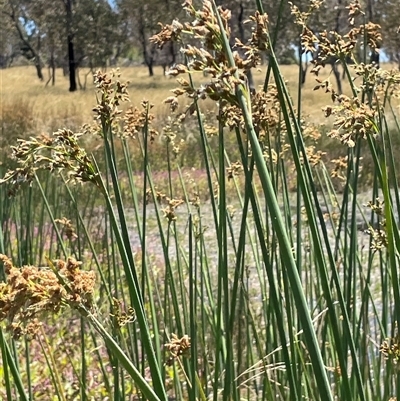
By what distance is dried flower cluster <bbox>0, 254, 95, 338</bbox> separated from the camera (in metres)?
0.36

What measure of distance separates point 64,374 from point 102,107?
6.21 ft

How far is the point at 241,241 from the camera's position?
0.66m

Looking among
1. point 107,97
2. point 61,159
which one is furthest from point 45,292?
point 107,97

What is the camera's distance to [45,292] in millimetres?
375

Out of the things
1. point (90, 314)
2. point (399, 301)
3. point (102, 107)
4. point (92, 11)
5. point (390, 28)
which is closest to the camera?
point (90, 314)

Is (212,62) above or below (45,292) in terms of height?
above

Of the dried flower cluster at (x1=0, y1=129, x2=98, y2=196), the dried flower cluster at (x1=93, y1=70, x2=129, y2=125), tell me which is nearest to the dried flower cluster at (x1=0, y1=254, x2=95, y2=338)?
the dried flower cluster at (x1=0, y1=129, x2=98, y2=196)

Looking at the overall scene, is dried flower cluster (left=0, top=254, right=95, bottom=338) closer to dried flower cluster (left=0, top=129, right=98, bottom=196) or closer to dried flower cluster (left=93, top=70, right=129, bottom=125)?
dried flower cluster (left=0, top=129, right=98, bottom=196)

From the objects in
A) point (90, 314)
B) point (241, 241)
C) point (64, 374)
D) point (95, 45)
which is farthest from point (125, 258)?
point (95, 45)

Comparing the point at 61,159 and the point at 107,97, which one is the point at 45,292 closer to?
the point at 61,159

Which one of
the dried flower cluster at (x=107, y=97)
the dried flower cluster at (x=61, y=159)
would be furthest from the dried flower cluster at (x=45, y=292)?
the dried flower cluster at (x=107, y=97)

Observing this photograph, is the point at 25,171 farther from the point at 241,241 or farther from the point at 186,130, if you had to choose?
the point at 186,130

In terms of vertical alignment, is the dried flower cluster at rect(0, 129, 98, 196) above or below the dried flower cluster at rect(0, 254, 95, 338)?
above

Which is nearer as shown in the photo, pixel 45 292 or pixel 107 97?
pixel 45 292
